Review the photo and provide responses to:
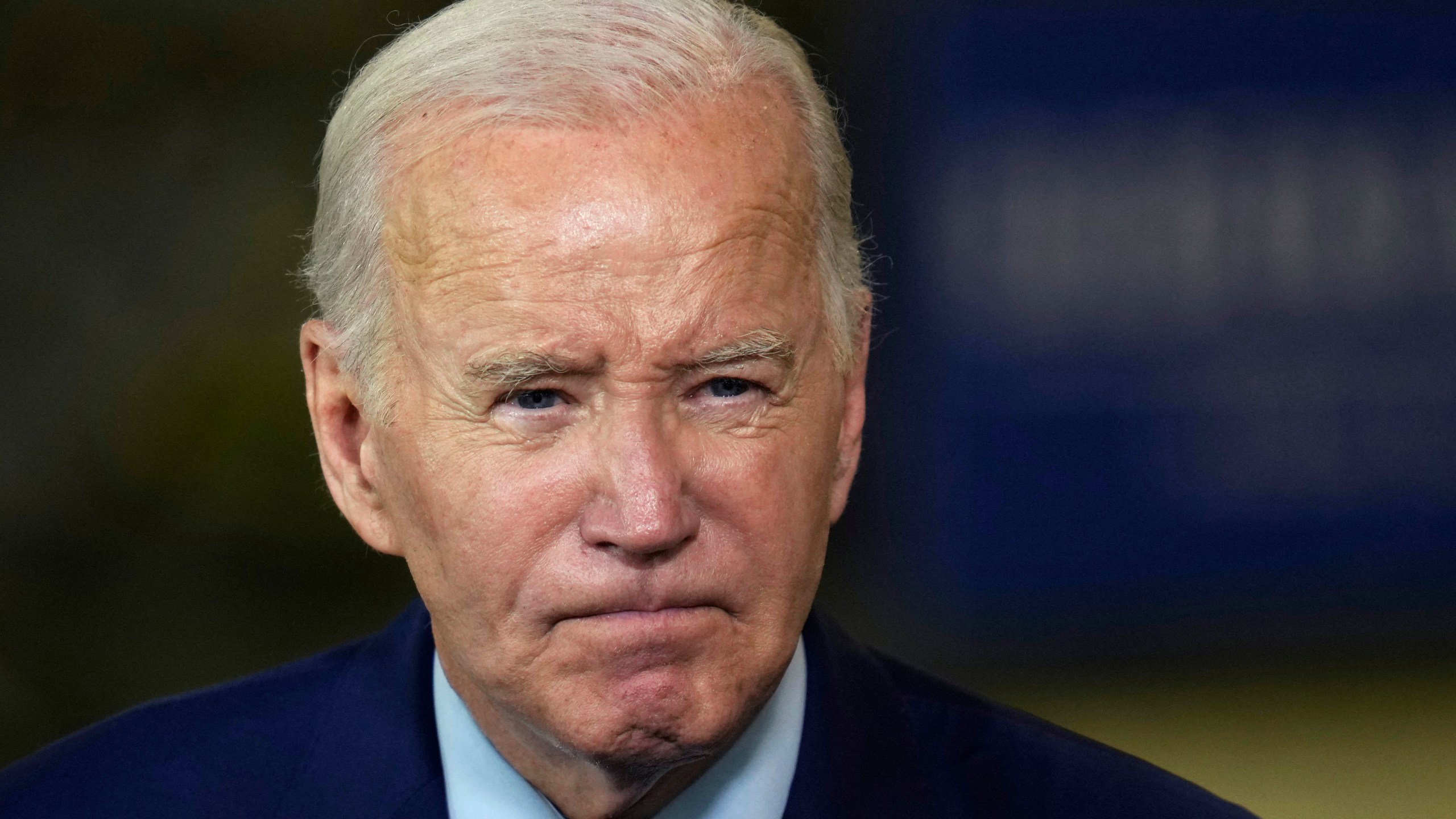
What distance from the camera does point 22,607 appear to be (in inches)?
159

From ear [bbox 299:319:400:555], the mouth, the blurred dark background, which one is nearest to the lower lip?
the mouth

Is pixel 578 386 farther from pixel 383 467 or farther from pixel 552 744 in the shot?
pixel 552 744

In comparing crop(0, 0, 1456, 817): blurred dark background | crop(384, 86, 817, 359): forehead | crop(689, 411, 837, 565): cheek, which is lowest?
crop(0, 0, 1456, 817): blurred dark background

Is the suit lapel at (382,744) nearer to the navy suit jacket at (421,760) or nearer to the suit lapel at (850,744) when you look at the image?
the navy suit jacket at (421,760)

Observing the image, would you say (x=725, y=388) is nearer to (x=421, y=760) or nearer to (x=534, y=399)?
(x=534, y=399)

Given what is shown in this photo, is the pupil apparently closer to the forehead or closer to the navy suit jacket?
the forehead

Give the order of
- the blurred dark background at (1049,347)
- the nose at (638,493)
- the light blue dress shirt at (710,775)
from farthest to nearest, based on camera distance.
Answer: the blurred dark background at (1049,347)
the light blue dress shirt at (710,775)
the nose at (638,493)

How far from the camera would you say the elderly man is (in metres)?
1.41

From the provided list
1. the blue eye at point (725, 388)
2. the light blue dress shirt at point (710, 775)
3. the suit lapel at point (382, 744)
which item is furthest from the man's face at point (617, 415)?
the suit lapel at point (382, 744)

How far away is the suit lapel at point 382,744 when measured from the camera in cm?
167

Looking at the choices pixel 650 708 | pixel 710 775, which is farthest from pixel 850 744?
pixel 650 708

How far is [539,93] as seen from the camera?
4.77 ft

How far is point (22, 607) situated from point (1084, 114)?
315cm

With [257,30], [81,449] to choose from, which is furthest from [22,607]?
[257,30]
